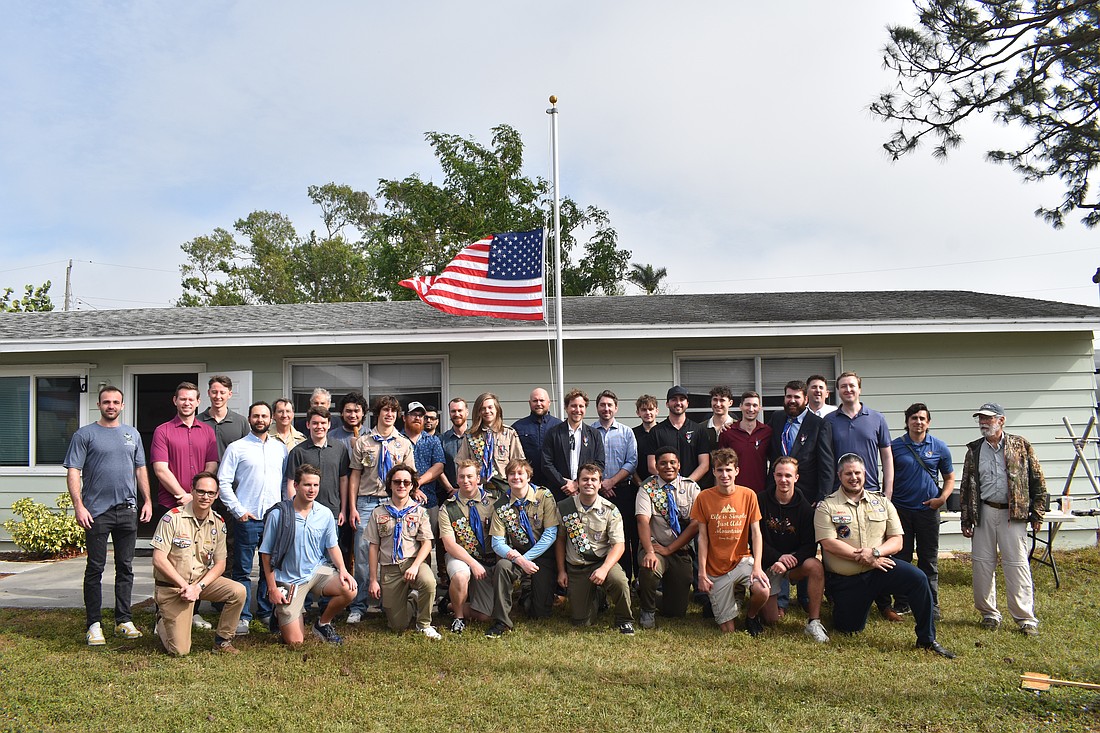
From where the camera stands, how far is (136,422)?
859 cm

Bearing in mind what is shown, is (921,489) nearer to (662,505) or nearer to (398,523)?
(662,505)

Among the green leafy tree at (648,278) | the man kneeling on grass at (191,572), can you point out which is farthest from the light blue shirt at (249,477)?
the green leafy tree at (648,278)

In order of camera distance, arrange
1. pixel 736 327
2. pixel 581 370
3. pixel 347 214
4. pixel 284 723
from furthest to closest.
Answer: pixel 347 214 → pixel 581 370 → pixel 736 327 → pixel 284 723

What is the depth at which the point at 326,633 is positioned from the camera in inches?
201

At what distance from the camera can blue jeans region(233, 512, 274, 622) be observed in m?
5.35

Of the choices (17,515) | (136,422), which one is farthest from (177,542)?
(17,515)

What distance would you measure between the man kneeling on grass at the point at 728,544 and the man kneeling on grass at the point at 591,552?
0.58 meters

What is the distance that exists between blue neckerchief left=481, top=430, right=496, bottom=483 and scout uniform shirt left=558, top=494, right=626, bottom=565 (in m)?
0.69

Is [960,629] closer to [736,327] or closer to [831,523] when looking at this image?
[831,523]

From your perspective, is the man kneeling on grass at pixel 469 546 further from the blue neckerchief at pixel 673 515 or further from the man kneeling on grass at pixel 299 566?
the blue neckerchief at pixel 673 515

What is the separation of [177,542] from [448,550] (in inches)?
68.7

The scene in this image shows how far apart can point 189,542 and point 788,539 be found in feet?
13.1

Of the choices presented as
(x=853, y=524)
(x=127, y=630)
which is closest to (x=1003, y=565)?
(x=853, y=524)

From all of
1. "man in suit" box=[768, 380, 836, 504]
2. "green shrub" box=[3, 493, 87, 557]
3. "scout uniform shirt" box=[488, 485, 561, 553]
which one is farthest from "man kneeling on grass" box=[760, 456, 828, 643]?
"green shrub" box=[3, 493, 87, 557]
